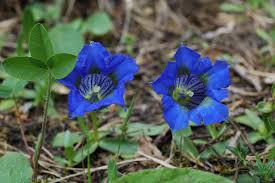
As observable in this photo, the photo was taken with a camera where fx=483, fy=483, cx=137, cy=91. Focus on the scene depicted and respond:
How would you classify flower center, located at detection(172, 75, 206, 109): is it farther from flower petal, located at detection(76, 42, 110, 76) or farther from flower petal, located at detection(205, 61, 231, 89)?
flower petal, located at detection(76, 42, 110, 76)

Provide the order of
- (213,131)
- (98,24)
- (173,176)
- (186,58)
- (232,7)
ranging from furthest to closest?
1. (232,7)
2. (98,24)
3. (213,131)
4. (186,58)
5. (173,176)

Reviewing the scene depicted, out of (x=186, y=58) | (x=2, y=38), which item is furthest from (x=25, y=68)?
(x=2, y=38)

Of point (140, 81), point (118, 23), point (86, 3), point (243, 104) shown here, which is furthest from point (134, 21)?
point (243, 104)

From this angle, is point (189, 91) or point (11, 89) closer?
point (189, 91)

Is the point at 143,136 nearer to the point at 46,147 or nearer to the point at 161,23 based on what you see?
the point at 46,147

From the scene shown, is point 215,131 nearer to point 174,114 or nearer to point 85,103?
point 174,114
